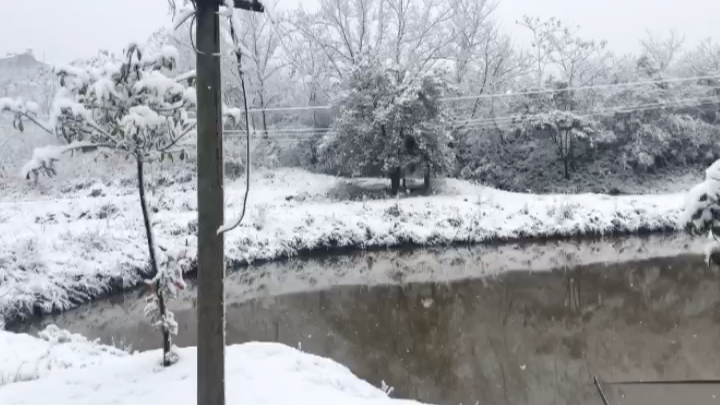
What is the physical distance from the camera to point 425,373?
529 cm

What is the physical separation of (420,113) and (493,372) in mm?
10170

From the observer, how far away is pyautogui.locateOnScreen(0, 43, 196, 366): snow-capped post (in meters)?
3.26

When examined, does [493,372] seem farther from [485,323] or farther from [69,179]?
[69,179]

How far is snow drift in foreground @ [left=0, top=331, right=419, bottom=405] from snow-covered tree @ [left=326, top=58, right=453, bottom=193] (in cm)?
1076

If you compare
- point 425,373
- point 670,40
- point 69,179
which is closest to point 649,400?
point 425,373

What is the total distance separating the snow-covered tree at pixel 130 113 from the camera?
3.26 m

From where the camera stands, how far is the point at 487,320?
6.98 meters

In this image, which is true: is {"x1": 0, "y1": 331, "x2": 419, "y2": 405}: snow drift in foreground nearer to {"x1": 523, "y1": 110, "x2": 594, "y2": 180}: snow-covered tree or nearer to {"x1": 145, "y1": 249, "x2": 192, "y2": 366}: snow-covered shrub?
{"x1": 145, "y1": 249, "x2": 192, "y2": 366}: snow-covered shrub

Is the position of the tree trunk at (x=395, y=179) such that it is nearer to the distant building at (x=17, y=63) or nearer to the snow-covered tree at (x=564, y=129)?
the snow-covered tree at (x=564, y=129)

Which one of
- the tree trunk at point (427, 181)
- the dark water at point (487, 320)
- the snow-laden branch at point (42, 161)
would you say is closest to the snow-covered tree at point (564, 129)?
the tree trunk at point (427, 181)

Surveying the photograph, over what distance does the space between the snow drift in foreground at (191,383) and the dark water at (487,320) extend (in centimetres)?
135

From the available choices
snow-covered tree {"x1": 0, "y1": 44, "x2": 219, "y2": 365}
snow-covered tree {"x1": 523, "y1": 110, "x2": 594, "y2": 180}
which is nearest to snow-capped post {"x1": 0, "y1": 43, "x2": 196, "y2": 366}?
snow-covered tree {"x1": 0, "y1": 44, "x2": 219, "y2": 365}

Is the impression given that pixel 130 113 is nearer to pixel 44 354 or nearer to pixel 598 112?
pixel 44 354

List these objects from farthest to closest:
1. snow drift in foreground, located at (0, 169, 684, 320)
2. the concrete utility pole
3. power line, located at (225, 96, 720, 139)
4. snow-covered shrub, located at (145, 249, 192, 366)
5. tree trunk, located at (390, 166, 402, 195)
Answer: power line, located at (225, 96, 720, 139) < tree trunk, located at (390, 166, 402, 195) < snow drift in foreground, located at (0, 169, 684, 320) < snow-covered shrub, located at (145, 249, 192, 366) < the concrete utility pole
